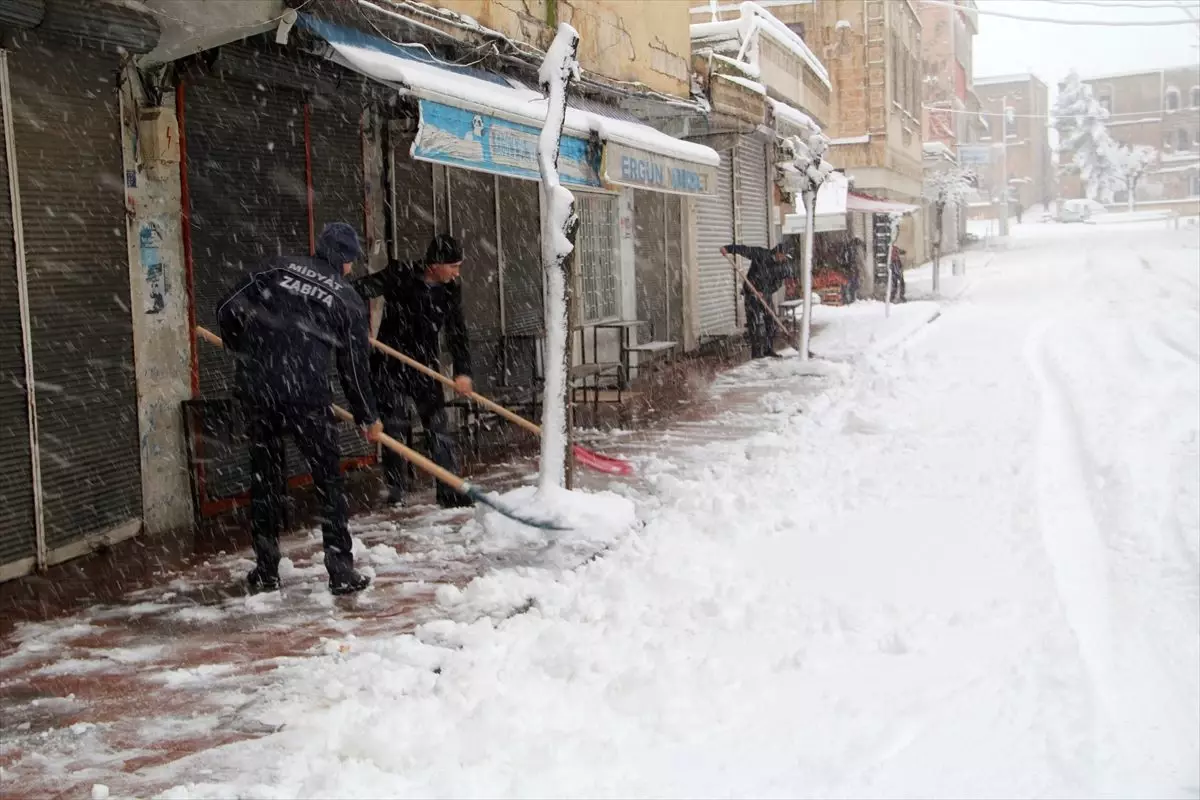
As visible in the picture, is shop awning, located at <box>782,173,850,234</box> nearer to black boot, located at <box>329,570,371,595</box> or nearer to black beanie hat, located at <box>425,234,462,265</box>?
black beanie hat, located at <box>425,234,462,265</box>

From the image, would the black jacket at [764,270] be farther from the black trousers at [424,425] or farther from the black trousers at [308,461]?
the black trousers at [308,461]

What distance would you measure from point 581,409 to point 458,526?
5.13 m

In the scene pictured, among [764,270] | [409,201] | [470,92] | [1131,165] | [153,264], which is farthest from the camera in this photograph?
[1131,165]

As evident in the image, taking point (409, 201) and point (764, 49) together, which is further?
point (764, 49)

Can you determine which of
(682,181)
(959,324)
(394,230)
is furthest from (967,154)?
(394,230)

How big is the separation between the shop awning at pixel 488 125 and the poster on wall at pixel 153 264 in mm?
1494

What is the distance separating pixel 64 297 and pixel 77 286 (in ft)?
0.38

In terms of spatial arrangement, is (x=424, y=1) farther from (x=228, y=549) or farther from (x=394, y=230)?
(x=228, y=549)

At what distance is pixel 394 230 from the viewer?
917 centimetres

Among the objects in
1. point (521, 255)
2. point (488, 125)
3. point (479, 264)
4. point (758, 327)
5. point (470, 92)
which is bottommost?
point (758, 327)

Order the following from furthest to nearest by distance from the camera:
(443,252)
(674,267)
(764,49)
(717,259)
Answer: (764,49), (717,259), (674,267), (443,252)

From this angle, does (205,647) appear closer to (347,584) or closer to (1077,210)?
(347,584)

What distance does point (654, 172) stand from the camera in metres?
11.3

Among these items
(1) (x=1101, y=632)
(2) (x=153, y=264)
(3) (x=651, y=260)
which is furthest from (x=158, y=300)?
(3) (x=651, y=260)
